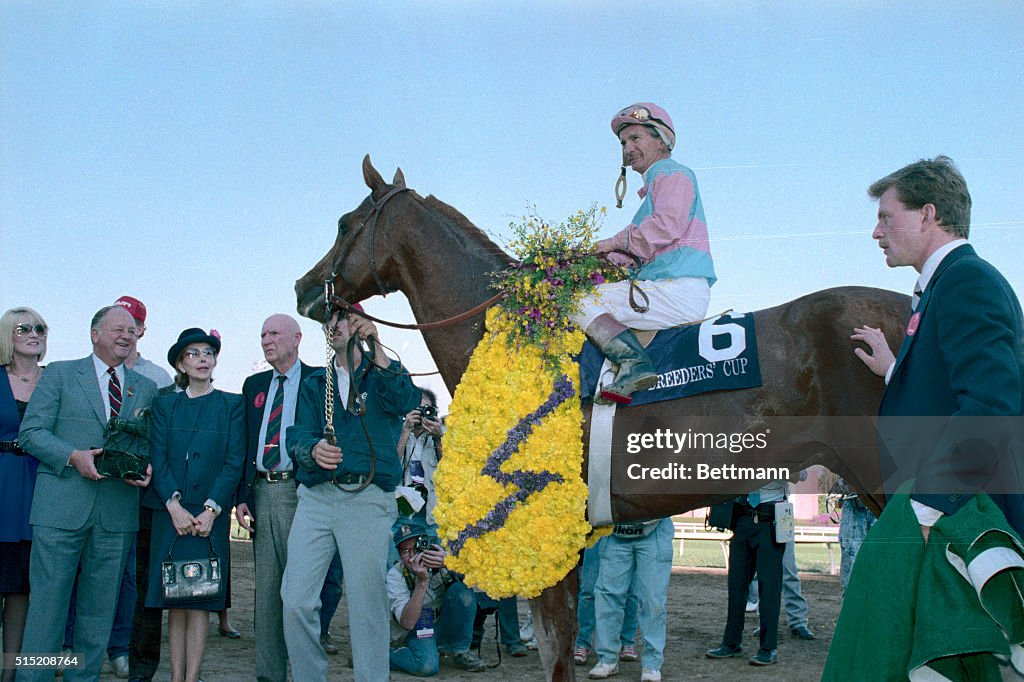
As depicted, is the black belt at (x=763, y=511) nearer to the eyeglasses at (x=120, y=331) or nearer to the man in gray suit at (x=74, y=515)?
the man in gray suit at (x=74, y=515)

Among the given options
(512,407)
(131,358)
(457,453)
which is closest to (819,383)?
(512,407)

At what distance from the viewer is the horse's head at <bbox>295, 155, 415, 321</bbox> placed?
15.0 ft

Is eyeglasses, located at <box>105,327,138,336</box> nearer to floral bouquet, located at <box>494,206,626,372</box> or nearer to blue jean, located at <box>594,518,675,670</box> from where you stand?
floral bouquet, located at <box>494,206,626,372</box>

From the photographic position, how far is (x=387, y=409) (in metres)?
4.54

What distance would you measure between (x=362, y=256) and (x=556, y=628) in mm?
2209

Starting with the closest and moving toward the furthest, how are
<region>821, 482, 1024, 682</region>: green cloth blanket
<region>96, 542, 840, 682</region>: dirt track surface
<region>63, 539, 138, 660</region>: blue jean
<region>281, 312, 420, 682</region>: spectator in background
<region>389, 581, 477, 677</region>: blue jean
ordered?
<region>821, 482, 1024, 682</region>: green cloth blanket < <region>281, 312, 420, 682</region>: spectator in background < <region>63, 539, 138, 660</region>: blue jean < <region>96, 542, 840, 682</region>: dirt track surface < <region>389, 581, 477, 677</region>: blue jean

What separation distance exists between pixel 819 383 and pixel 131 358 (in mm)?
5315

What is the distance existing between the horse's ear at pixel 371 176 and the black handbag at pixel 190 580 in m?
2.42

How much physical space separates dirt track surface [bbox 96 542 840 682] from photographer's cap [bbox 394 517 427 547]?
1.05m

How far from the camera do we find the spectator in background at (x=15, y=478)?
496cm

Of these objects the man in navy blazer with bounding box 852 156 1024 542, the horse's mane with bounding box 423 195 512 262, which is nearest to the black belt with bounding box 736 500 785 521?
the horse's mane with bounding box 423 195 512 262

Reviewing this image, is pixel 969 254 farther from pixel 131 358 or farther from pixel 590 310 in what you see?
pixel 131 358

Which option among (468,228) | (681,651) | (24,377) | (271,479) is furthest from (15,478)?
(681,651)

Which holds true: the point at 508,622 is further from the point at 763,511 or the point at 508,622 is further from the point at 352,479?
the point at 352,479
